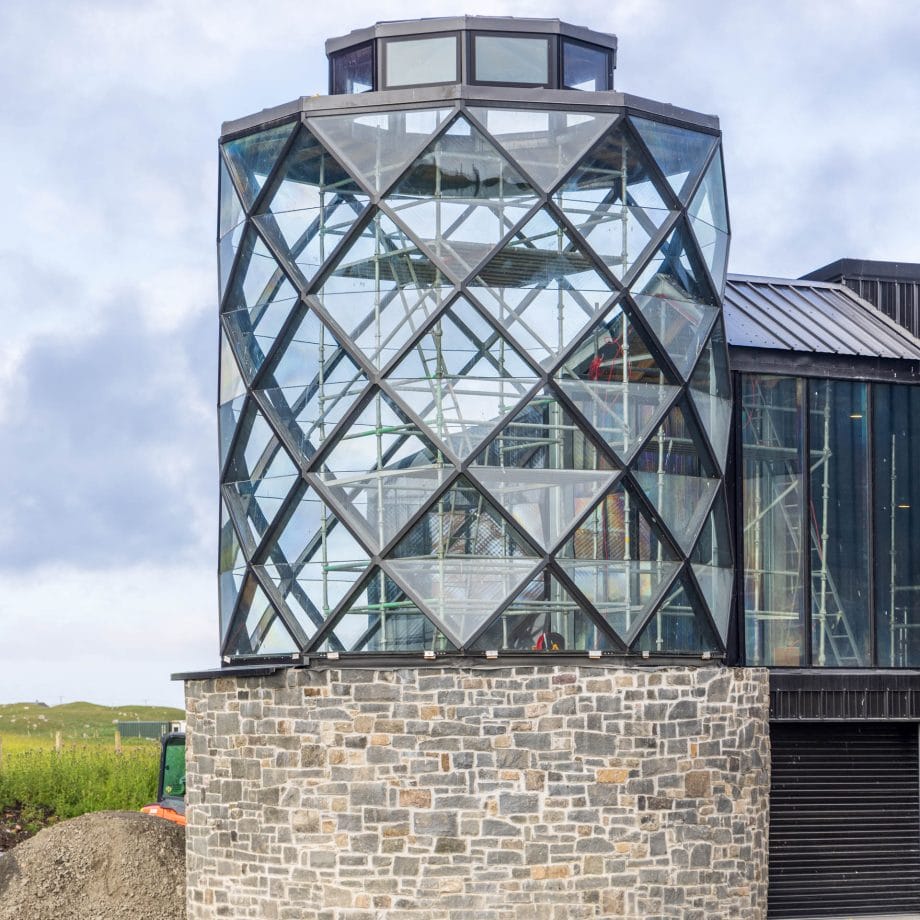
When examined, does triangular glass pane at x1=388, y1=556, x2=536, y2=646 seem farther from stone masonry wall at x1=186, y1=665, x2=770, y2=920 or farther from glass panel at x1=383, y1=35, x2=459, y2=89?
glass panel at x1=383, y1=35, x2=459, y2=89

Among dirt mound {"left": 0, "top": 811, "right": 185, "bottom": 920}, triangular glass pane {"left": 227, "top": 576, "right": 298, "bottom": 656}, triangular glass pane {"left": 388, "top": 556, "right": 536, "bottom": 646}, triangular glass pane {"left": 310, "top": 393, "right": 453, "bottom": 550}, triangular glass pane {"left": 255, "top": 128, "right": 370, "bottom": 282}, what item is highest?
triangular glass pane {"left": 255, "top": 128, "right": 370, "bottom": 282}

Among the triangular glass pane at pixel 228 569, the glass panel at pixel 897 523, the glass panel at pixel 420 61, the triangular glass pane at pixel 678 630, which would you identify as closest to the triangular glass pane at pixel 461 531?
the triangular glass pane at pixel 678 630

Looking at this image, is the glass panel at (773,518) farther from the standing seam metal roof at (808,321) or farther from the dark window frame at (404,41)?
the dark window frame at (404,41)

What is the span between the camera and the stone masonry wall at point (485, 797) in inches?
637

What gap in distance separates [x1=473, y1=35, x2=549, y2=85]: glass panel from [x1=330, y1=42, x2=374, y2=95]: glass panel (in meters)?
1.30

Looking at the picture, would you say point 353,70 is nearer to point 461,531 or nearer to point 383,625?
point 461,531

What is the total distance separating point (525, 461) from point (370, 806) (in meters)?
3.69

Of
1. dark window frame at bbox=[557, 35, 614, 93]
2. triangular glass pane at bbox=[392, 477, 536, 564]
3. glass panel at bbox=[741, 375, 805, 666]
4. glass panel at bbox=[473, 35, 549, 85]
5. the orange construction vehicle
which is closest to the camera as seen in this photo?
triangular glass pane at bbox=[392, 477, 536, 564]

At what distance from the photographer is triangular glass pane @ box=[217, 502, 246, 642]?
18.4 meters

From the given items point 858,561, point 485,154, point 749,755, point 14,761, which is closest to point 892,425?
point 858,561

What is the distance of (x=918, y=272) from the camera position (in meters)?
22.4

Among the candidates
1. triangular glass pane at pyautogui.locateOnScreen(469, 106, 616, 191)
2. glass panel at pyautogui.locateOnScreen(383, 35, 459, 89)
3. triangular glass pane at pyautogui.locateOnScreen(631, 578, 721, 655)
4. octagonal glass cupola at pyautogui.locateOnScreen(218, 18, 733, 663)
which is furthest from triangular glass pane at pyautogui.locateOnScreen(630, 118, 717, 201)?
triangular glass pane at pyautogui.locateOnScreen(631, 578, 721, 655)

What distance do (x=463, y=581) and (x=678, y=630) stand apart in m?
2.42

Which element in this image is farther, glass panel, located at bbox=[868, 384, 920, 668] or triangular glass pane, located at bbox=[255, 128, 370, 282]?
glass panel, located at bbox=[868, 384, 920, 668]
